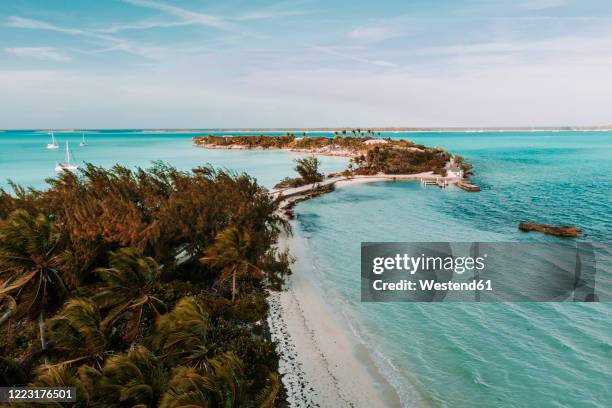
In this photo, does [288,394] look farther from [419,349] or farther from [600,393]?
[600,393]

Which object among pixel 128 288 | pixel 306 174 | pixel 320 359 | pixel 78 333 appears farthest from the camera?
pixel 306 174

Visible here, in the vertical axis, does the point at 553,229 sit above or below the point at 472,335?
above

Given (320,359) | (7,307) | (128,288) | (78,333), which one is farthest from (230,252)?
(7,307)

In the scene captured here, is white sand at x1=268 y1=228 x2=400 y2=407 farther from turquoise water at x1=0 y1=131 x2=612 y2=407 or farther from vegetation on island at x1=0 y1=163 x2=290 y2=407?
vegetation on island at x1=0 y1=163 x2=290 y2=407

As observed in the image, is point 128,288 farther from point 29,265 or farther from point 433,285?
point 433,285

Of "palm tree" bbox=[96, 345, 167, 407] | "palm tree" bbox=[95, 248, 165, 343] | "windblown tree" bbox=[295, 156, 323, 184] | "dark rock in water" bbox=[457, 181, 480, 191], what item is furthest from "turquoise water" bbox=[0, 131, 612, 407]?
"windblown tree" bbox=[295, 156, 323, 184]

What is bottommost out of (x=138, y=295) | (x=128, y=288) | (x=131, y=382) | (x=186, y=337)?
A: (x=138, y=295)

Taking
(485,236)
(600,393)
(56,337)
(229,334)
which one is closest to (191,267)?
(229,334)
